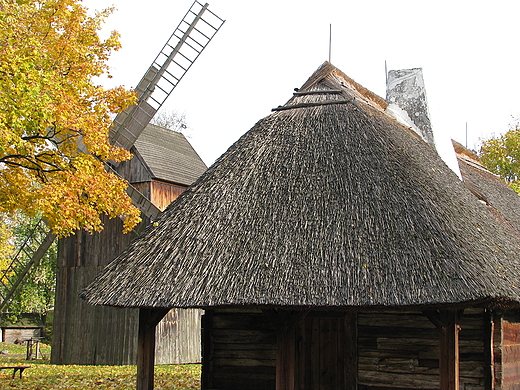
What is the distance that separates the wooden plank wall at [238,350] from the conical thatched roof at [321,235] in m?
2.69

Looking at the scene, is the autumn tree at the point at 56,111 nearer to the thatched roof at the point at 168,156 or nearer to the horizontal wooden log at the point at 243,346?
the horizontal wooden log at the point at 243,346

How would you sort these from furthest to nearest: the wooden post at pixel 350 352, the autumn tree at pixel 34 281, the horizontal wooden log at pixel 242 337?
the autumn tree at pixel 34 281
the horizontal wooden log at pixel 242 337
the wooden post at pixel 350 352

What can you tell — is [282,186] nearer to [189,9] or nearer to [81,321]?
[189,9]

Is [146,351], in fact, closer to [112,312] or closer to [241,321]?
[241,321]

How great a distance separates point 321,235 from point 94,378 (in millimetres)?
9541

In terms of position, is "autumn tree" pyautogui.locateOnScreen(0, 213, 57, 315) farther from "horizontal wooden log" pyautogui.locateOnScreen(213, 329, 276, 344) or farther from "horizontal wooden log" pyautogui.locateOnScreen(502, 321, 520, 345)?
"horizontal wooden log" pyautogui.locateOnScreen(502, 321, 520, 345)

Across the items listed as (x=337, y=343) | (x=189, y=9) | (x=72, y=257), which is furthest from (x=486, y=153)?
(x=337, y=343)

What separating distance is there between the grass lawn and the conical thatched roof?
5590 millimetres

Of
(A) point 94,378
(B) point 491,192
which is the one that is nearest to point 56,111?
(A) point 94,378

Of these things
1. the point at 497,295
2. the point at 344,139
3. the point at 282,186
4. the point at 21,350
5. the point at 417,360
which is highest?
the point at 344,139

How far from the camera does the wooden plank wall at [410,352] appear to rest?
35.9 feet

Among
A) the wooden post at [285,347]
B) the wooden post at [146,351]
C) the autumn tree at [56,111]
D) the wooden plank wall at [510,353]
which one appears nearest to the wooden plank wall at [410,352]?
the wooden plank wall at [510,353]

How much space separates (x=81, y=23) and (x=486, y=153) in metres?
26.5

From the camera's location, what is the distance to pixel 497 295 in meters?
8.32
